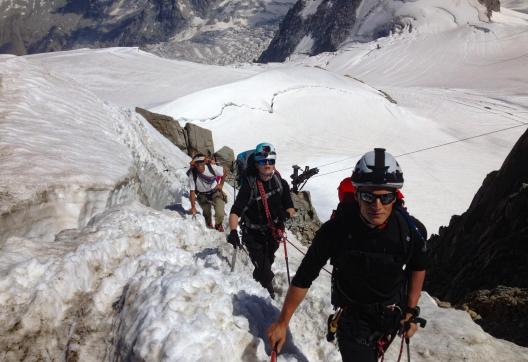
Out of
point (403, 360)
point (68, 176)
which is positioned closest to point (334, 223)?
point (403, 360)

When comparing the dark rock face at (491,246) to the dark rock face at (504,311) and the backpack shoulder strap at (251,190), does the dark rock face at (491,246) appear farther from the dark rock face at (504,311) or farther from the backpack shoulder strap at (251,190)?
the backpack shoulder strap at (251,190)

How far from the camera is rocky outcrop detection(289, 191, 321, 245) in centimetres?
1661

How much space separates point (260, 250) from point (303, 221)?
Result: 12116 mm

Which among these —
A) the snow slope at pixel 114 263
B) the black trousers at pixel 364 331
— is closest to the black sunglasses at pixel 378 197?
the black trousers at pixel 364 331

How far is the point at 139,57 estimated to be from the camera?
46.9m

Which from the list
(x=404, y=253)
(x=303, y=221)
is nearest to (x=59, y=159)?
(x=404, y=253)

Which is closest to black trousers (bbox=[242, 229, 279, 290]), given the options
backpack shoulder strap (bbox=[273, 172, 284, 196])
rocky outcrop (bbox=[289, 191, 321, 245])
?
backpack shoulder strap (bbox=[273, 172, 284, 196])

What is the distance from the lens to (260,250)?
5.58 metres

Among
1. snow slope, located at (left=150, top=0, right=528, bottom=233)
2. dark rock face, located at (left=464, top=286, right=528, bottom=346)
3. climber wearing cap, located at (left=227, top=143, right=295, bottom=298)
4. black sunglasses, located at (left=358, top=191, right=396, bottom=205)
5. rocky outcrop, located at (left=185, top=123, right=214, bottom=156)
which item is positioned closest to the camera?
black sunglasses, located at (left=358, top=191, right=396, bottom=205)

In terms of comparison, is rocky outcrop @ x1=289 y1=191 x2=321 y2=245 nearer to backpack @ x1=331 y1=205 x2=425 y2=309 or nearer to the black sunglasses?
backpack @ x1=331 y1=205 x2=425 y2=309

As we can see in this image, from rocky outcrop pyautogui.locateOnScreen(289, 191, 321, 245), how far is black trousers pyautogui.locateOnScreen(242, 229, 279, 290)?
1060 cm

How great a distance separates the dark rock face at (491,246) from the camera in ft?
25.9

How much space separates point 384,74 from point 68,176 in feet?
358

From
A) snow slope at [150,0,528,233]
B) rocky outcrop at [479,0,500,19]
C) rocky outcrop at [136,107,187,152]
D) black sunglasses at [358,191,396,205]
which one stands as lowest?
snow slope at [150,0,528,233]
